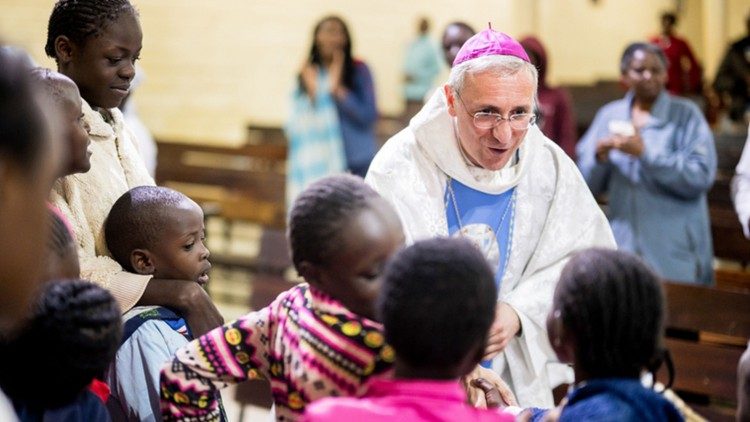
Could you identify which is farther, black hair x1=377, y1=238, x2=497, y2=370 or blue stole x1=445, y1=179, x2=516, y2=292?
blue stole x1=445, y1=179, x2=516, y2=292

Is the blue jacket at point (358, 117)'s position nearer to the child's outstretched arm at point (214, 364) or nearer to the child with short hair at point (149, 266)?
the child with short hair at point (149, 266)

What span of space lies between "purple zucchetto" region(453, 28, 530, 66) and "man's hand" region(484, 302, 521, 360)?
2.34 ft

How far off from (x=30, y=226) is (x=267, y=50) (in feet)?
41.6

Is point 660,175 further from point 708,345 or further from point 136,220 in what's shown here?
point 136,220

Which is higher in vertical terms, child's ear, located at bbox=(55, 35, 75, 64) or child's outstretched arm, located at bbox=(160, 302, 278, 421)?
child's ear, located at bbox=(55, 35, 75, 64)

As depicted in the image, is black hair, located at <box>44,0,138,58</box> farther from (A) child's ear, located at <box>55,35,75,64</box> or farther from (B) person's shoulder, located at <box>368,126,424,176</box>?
(B) person's shoulder, located at <box>368,126,424,176</box>

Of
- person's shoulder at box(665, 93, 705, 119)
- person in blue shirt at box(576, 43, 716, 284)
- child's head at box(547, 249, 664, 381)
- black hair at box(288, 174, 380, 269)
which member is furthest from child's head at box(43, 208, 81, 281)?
A: person's shoulder at box(665, 93, 705, 119)

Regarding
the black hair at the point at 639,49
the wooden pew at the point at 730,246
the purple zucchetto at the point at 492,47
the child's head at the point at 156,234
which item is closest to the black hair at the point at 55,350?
the child's head at the point at 156,234

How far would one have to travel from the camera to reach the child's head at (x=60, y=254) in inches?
91.0

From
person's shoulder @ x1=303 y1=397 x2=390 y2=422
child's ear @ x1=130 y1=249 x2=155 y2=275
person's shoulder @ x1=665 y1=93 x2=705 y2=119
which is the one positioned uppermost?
person's shoulder @ x1=303 y1=397 x2=390 y2=422

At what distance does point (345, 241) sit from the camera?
81.5 inches

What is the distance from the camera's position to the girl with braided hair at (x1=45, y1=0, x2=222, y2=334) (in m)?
2.76

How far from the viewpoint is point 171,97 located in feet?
43.5

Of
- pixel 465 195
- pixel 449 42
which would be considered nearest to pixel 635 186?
pixel 449 42
